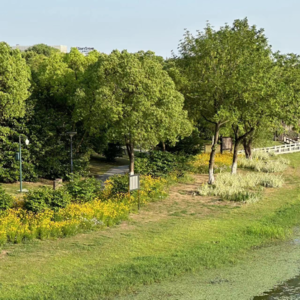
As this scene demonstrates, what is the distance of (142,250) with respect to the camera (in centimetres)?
1236

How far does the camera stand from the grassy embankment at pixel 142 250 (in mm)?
9766

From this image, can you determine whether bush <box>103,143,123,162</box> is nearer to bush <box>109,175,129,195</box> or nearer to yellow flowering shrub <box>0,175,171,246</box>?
bush <box>109,175,129,195</box>

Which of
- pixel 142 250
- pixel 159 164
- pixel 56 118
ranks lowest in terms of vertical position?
pixel 142 250

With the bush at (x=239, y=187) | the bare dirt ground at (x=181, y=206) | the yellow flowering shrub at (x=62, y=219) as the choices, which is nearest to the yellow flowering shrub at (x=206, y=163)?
the bush at (x=239, y=187)

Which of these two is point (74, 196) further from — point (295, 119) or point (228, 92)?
point (295, 119)

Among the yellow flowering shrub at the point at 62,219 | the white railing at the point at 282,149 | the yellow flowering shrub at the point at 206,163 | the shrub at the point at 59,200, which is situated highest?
the white railing at the point at 282,149

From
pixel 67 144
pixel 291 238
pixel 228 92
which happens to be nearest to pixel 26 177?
pixel 67 144

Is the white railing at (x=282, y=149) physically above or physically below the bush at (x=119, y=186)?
above

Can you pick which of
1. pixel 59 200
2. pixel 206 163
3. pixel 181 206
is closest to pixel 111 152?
pixel 206 163

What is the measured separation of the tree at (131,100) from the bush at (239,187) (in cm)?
424

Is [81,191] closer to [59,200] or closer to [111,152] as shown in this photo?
[59,200]

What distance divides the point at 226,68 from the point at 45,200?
14.0m

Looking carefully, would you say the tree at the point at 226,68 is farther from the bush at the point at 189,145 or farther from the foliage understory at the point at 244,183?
the bush at the point at 189,145

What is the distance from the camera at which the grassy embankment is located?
384 inches
